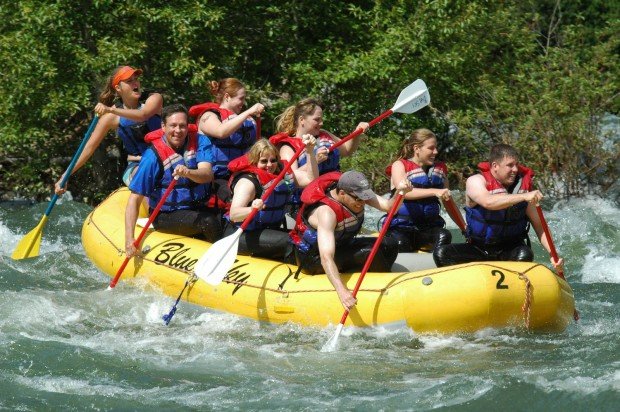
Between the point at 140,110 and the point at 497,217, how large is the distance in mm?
2852

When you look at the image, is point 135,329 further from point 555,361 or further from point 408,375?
point 555,361

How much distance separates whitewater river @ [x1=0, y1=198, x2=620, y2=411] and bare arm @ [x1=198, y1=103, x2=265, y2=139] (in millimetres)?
1204

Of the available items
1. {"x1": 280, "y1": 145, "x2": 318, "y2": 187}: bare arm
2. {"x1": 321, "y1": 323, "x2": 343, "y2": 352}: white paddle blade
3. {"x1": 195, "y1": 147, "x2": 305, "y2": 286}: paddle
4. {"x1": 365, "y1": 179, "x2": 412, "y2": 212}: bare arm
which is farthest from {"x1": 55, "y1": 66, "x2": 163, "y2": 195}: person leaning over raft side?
{"x1": 321, "y1": 323, "x2": 343, "y2": 352}: white paddle blade

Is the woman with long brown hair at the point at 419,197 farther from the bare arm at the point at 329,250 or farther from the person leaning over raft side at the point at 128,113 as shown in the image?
the person leaning over raft side at the point at 128,113

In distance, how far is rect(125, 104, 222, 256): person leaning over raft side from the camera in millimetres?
7938

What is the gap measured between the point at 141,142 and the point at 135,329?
77.0 inches

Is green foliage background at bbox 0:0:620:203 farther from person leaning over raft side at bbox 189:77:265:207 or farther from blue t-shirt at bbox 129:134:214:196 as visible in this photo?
blue t-shirt at bbox 129:134:214:196

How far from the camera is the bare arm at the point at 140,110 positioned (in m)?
8.26

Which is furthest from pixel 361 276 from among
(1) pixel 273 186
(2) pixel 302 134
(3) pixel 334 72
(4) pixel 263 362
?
(3) pixel 334 72

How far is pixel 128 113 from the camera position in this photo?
840 centimetres

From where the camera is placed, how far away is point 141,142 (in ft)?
28.9

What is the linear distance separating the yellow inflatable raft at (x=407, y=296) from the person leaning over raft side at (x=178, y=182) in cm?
40

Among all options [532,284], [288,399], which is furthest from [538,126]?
[288,399]

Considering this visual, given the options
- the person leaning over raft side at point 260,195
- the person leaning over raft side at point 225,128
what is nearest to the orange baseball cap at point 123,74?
the person leaning over raft side at point 225,128
